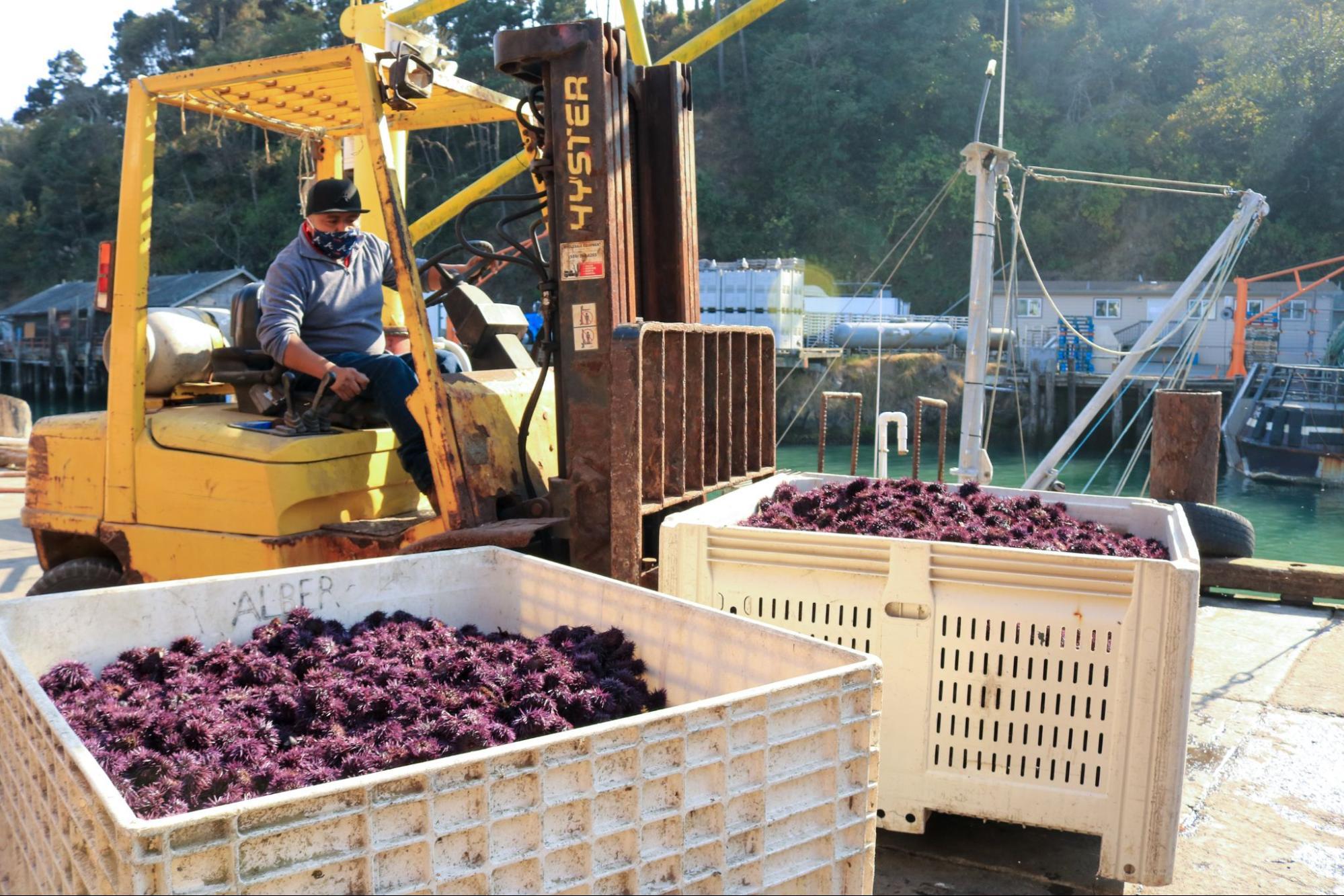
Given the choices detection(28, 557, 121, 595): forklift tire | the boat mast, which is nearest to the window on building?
the boat mast

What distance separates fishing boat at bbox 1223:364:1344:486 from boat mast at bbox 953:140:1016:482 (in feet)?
81.1

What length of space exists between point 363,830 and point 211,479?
363 cm

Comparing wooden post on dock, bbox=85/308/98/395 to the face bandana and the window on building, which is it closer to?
the window on building

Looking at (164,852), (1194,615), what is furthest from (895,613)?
(164,852)

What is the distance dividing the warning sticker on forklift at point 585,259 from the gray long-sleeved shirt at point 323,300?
82 centimetres

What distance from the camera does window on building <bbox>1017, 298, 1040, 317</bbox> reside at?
45062 mm

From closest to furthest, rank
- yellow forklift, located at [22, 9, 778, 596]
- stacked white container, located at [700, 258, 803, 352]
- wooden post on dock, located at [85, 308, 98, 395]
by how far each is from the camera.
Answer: yellow forklift, located at [22, 9, 778, 596] < stacked white container, located at [700, 258, 803, 352] < wooden post on dock, located at [85, 308, 98, 395]

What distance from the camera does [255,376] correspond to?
5141mm

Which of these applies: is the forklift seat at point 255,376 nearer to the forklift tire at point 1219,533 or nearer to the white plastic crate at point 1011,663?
the white plastic crate at point 1011,663

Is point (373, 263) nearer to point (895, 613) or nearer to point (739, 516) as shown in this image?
point (739, 516)

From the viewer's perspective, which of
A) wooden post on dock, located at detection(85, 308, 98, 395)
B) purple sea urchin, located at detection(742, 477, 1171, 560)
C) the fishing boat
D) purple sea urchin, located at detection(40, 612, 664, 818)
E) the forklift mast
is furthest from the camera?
wooden post on dock, located at detection(85, 308, 98, 395)

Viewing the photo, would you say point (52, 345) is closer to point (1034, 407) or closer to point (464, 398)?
point (1034, 407)

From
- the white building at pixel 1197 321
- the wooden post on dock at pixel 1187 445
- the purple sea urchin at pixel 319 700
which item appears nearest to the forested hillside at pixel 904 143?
the white building at pixel 1197 321

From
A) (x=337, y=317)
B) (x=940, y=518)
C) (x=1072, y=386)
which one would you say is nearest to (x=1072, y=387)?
(x=1072, y=386)
